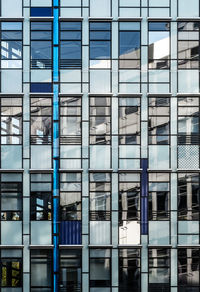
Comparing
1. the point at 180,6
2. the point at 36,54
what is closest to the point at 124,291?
the point at 36,54

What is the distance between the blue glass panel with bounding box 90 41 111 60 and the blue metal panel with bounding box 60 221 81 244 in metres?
7.32

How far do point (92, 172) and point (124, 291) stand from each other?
5.27 meters

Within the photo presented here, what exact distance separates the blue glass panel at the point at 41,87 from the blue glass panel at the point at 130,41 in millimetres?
3598

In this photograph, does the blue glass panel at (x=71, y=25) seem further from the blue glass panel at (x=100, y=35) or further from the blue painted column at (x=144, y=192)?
the blue painted column at (x=144, y=192)

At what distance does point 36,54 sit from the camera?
60.6 feet

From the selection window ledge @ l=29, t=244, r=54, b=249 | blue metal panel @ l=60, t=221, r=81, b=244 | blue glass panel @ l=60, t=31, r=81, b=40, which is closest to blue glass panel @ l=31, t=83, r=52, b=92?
blue glass panel @ l=60, t=31, r=81, b=40

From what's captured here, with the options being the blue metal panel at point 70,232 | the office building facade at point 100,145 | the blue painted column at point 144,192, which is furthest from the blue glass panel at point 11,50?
the blue metal panel at point 70,232

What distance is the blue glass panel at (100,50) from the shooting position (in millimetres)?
18438

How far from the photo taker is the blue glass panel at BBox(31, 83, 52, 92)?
18.3 meters

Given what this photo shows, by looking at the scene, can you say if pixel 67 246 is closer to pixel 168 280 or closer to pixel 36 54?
pixel 168 280

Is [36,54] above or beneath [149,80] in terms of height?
above

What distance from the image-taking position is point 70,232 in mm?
17875

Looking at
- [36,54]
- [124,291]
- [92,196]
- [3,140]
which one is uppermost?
[36,54]

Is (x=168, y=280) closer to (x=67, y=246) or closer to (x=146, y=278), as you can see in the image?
(x=146, y=278)
